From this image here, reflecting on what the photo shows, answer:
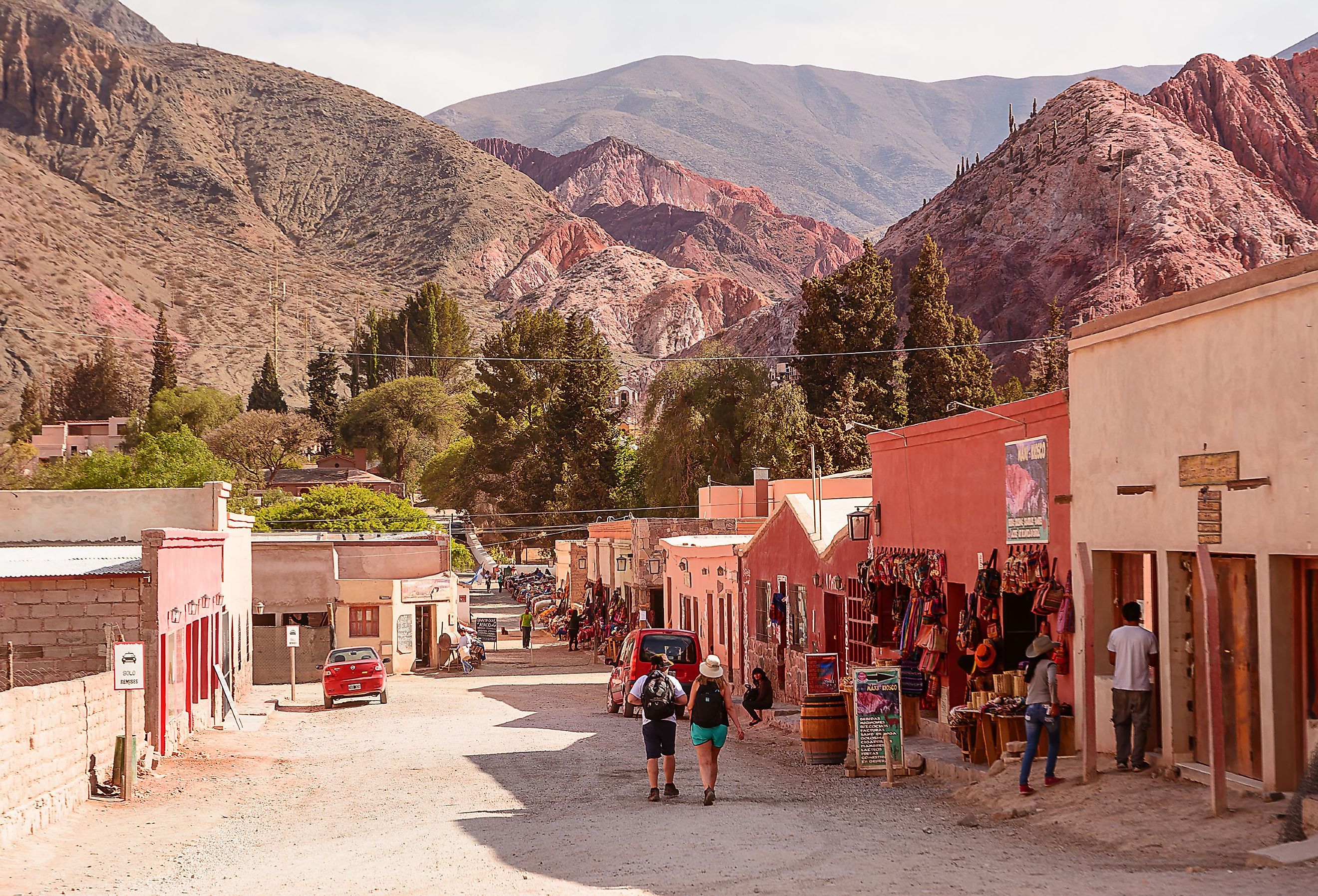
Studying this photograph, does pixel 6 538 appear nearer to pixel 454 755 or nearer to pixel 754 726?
pixel 454 755

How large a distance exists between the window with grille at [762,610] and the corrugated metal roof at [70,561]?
1299cm

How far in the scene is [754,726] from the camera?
969 inches

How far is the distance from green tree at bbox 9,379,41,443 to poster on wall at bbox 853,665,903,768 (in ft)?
445

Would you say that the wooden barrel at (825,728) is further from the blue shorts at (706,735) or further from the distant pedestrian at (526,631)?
the distant pedestrian at (526,631)

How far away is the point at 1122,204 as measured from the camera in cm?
11588

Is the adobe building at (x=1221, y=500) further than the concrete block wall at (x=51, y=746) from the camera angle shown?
No

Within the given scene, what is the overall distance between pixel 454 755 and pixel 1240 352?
42.8 feet

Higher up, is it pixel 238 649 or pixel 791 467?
pixel 791 467

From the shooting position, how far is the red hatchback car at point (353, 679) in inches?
1250

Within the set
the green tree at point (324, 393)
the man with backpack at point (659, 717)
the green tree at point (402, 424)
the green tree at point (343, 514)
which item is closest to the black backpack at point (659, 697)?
the man with backpack at point (659, 717)

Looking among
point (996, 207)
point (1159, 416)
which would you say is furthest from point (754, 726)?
point (996, 207)

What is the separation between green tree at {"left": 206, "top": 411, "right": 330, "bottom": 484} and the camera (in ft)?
390

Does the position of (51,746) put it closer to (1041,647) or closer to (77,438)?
(1041,647)

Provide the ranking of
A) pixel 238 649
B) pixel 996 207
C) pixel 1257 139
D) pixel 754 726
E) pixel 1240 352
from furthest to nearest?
1. pixel 1257 139
2. pixel 996 207
3. pixel 238 649
4. pixel 754 726
5. pixel 1240 352
